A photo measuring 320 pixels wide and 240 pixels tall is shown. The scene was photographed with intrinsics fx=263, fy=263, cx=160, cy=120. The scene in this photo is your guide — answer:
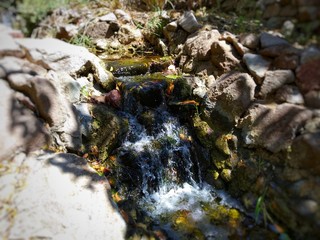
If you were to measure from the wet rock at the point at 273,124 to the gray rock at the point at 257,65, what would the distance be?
427 mm

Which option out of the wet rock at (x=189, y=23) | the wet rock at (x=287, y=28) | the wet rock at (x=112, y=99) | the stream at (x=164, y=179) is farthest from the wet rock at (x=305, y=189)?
the wet rock at (x=189, y=23)

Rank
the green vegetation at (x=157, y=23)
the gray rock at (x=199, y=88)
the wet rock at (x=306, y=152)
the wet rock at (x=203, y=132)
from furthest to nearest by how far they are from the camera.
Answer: the green vegetation at (x=157, y=23)
the gray rock at (x=199, y=88)
the wet rock at (x=203, y=132)
the wet rock at (x=306, y=152)

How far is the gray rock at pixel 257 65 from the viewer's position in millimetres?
3600

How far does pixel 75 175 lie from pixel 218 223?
6.48 ft

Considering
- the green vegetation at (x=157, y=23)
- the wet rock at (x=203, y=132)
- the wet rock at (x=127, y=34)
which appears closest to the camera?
the wet rock at (x=203, y=132)

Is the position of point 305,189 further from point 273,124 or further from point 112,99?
point 112,99

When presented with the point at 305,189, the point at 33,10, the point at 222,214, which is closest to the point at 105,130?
the point at 33,10

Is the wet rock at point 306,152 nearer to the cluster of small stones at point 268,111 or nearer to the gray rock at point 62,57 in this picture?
the cluster of small stones at point 268,111

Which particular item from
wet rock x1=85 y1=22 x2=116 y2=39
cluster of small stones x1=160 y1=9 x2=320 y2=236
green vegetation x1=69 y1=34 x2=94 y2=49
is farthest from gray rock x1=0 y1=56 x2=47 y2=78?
wet rock x1=85 y1=22 x2=116 y2=39

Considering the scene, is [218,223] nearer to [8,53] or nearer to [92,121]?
[92,121]

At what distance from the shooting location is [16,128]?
304cm

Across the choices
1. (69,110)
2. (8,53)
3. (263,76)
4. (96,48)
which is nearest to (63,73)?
A: (69,110)

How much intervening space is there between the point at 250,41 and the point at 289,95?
1.02 m

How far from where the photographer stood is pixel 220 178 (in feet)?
13.1
